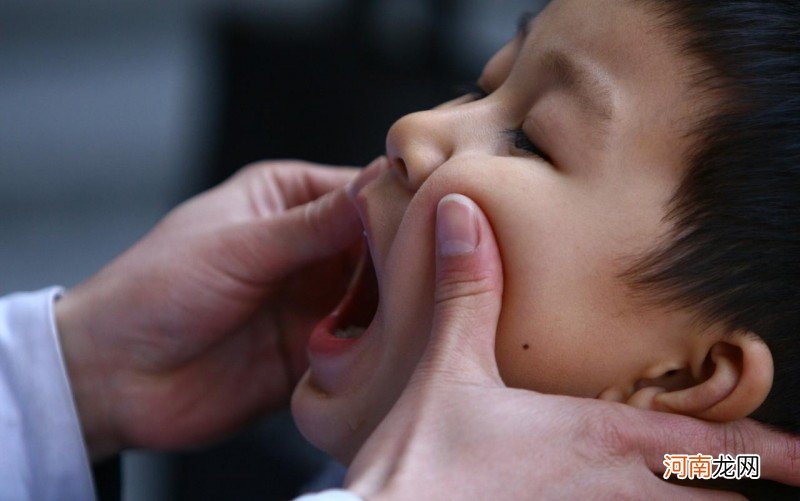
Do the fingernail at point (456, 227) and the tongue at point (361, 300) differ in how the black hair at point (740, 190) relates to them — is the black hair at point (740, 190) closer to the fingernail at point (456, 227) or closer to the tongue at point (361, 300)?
the fingernail at point (456, 227)

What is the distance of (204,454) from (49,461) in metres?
0.40

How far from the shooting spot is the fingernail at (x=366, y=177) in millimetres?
981

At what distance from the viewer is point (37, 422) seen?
1.09 metres

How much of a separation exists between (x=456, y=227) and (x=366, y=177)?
28 cm

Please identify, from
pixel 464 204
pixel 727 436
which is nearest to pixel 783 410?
pixel 727 436

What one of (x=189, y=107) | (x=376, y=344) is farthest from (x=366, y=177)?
(x=189, y=107)

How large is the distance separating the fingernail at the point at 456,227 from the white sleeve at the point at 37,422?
0.59 m

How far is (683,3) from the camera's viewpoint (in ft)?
2.57

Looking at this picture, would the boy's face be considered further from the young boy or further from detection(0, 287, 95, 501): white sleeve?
detection(0, 287, 95, 501): white sleeve

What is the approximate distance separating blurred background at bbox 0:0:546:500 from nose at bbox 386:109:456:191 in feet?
1.60

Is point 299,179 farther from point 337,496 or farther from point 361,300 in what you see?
point 337,496

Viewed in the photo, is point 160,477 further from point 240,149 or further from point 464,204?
point 464,204

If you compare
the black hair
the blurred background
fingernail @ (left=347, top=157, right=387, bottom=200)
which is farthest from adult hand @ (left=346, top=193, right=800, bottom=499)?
the blurred background

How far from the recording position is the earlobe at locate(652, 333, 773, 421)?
73cm
